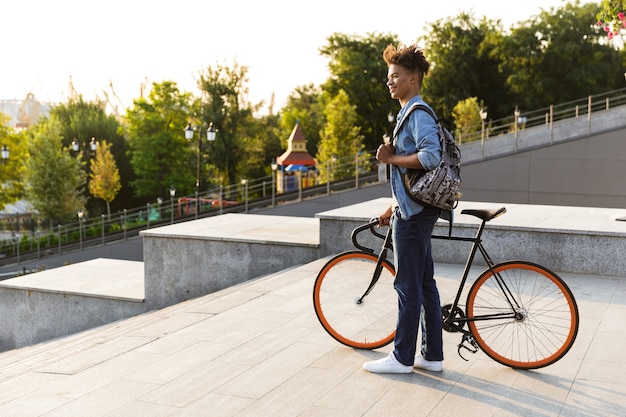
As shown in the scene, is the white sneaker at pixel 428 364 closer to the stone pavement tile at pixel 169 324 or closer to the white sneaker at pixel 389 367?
the white sneaker at pixel 389 367

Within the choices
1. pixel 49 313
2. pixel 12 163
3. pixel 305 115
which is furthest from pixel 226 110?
pixel 49 313

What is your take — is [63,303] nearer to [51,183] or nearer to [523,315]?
[523,315]

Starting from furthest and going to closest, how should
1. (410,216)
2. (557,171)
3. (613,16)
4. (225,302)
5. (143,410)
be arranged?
(557,171) → (613,16) → (225,302) → (410,216) → (143,410)

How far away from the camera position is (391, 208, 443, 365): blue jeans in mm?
4617

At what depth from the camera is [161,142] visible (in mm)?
56375

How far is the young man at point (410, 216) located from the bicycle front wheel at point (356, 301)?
0.41 meters

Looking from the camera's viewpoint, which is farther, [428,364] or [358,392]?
[428,364]

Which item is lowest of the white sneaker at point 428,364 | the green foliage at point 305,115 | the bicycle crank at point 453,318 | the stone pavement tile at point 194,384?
the stone pavement tile at point 194,384

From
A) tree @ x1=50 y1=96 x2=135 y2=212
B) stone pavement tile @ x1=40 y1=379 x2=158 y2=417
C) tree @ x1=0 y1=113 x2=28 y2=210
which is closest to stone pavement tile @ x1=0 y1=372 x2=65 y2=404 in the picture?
stone pavement tile @ x1=40 y1=379 x2=158 y2=417

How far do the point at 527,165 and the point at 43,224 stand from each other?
3319cm

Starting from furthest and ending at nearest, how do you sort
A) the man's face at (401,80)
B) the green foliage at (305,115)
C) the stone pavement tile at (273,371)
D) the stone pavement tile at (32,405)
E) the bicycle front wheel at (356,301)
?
the green foliage at (305,115) → the bicycle front wheel at (356,301) → the stone pavement tile at (273,371) → the man's face at (401,80) → the stone pavement tile at (32,405)

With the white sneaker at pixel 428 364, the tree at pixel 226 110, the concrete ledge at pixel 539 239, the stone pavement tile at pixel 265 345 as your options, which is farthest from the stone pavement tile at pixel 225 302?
the tree at pixel 226 110

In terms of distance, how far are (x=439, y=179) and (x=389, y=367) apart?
1342 millimetres

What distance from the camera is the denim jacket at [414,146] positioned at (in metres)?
4.39
